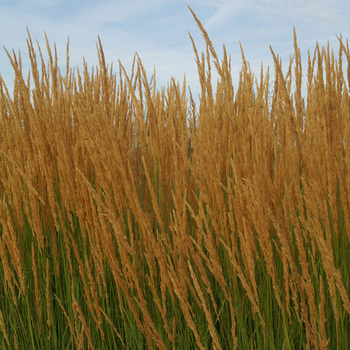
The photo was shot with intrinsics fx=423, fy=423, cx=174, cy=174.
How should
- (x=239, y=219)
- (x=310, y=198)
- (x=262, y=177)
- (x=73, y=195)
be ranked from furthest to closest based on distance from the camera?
(x=73, y=195) → (x=262, y=177) → (x=239, y=219) → (x=310, y=198)

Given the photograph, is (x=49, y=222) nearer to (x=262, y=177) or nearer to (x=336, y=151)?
(x=262, y=177)

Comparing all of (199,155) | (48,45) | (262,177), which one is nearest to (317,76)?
(262,177)

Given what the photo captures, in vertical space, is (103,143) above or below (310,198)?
above

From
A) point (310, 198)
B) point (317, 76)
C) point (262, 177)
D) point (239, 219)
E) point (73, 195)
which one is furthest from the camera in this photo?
point (317, 76)

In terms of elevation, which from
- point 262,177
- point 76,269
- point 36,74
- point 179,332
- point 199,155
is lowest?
point 179,332

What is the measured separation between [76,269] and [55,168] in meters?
0.53

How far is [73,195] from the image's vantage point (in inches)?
73.0

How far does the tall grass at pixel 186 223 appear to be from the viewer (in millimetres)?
1454

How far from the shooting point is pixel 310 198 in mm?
1353

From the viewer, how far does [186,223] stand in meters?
1.64

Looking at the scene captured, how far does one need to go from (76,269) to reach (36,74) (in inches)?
41.8

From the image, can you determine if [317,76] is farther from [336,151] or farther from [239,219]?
[239,219]

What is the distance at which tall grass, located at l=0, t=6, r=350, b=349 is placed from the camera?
4.77 ft

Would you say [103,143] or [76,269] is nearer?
[103,143]
